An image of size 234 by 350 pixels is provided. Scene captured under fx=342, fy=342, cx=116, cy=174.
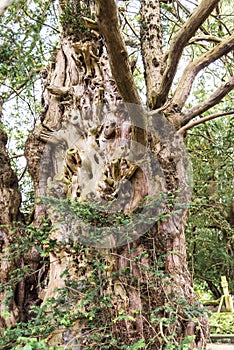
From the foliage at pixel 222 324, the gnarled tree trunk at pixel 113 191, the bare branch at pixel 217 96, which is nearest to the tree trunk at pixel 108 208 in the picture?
the gnarled tree trunk at pixel 113 191

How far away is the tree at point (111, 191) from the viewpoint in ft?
7.19

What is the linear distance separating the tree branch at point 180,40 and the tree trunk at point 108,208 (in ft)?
0.53

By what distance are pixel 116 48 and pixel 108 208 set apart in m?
1.00

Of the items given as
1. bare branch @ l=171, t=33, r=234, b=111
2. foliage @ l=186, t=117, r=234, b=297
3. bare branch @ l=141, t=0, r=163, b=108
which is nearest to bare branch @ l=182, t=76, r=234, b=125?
bare branch @ l=171, t=33, r=234, b=111

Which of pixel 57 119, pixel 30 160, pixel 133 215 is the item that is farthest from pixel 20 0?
pixel 133 215

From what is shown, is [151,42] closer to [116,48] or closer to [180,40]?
[180,40]

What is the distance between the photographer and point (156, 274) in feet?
7.07

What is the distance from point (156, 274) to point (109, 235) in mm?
384

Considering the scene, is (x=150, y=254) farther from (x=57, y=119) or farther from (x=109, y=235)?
(x=57, y=119)

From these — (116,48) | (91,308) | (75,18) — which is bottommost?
(91,308)

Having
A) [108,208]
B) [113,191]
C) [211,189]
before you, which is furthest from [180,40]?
[211,189]

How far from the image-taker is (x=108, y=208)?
227 cm

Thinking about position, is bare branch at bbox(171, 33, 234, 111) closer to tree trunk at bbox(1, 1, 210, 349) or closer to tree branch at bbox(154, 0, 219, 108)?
tree trunk at bbox(1, 1, 210, 349)

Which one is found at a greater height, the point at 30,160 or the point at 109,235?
the point at 30,160
